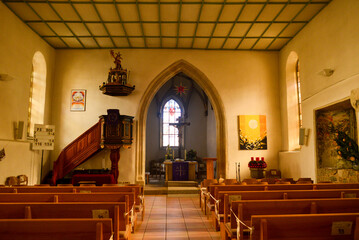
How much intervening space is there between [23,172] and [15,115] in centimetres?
177

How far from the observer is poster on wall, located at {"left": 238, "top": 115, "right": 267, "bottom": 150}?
1092 cm

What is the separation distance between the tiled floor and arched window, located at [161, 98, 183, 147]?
382 inches

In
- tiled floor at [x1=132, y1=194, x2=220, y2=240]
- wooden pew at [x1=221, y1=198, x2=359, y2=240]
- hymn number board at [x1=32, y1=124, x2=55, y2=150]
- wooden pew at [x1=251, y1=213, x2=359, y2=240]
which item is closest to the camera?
wooden pew at [x1=251, y1=213, x2=359, y2=240]

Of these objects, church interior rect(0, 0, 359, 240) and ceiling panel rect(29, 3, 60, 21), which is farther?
ceiling panel rect(29, 3, 60, 21)

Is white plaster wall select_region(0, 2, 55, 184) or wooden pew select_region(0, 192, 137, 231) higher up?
white plaster wall select_region(0, 2, 55, 184)

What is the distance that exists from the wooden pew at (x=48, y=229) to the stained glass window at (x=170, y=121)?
15251 millimetres

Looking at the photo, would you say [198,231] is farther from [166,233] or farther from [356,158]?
[356,158]

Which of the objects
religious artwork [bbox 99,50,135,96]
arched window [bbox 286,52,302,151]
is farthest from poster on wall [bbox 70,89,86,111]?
arched window [bbox 286,52,302,151]

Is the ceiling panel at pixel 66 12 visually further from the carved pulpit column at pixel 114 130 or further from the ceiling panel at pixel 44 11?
the carved pulpit column at pixel 114 130

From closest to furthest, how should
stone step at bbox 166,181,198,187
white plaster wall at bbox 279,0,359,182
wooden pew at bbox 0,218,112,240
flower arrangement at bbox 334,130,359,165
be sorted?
wooden pew at bbox 0,218,112,240
flower arrangement at bbox 334,130,359,165
white plaster wall at bbox 279,0,359,182
stone step at bbox 166,181,198,187

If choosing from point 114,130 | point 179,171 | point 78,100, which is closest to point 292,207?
point 114,130

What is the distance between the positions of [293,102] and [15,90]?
31.1 ft

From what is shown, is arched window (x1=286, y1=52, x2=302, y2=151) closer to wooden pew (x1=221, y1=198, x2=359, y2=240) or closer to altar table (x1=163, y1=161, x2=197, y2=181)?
altar table (x1=163, y1=161, x2=197, y2=181)

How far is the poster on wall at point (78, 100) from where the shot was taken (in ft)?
35.5
